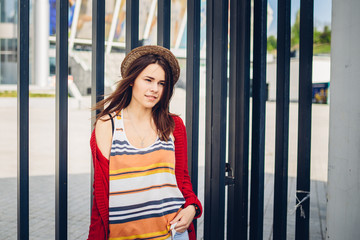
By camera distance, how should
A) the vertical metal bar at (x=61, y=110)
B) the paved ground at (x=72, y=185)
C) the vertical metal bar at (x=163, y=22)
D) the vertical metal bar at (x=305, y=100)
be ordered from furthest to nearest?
the paved ground at (x=72, y=185), the vertical metal bar at (x=305, y=100), the vertical metal bar at (x=163, y=22), the vertical metal bar at (x=61, y=110)

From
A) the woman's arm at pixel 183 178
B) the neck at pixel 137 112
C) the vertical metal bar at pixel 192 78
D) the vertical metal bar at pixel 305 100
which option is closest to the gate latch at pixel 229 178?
the vertical metal bar at pixel 192 78

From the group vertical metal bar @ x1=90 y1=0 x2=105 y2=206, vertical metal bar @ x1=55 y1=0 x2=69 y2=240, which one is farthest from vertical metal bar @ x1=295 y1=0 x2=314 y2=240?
vertical metal bar @ x1=55 y1=0 x2=69 y2=240

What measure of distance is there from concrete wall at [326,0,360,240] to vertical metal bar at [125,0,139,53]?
929 millimetres

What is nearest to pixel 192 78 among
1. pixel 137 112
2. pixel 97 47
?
pixel 137 112

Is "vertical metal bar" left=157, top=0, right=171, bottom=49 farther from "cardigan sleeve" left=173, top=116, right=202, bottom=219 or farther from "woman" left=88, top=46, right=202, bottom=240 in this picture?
"cardigan sleeve" left=173, top=116, right=202, bottom=219

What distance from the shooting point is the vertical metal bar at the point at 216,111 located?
1925 mm

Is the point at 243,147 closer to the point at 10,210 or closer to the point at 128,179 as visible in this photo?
the point at 128,179

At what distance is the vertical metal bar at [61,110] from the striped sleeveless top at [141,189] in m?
0.24

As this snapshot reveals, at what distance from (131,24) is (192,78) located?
0.44m

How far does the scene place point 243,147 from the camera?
216 centimetres

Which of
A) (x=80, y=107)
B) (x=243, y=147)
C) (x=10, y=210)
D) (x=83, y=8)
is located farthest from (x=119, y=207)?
(x=83, y=8)

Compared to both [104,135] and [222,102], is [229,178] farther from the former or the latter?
[104,135]

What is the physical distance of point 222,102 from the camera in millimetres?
1914

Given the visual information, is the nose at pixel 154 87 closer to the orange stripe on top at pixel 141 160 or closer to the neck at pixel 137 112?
the neck at pixel 137 112
